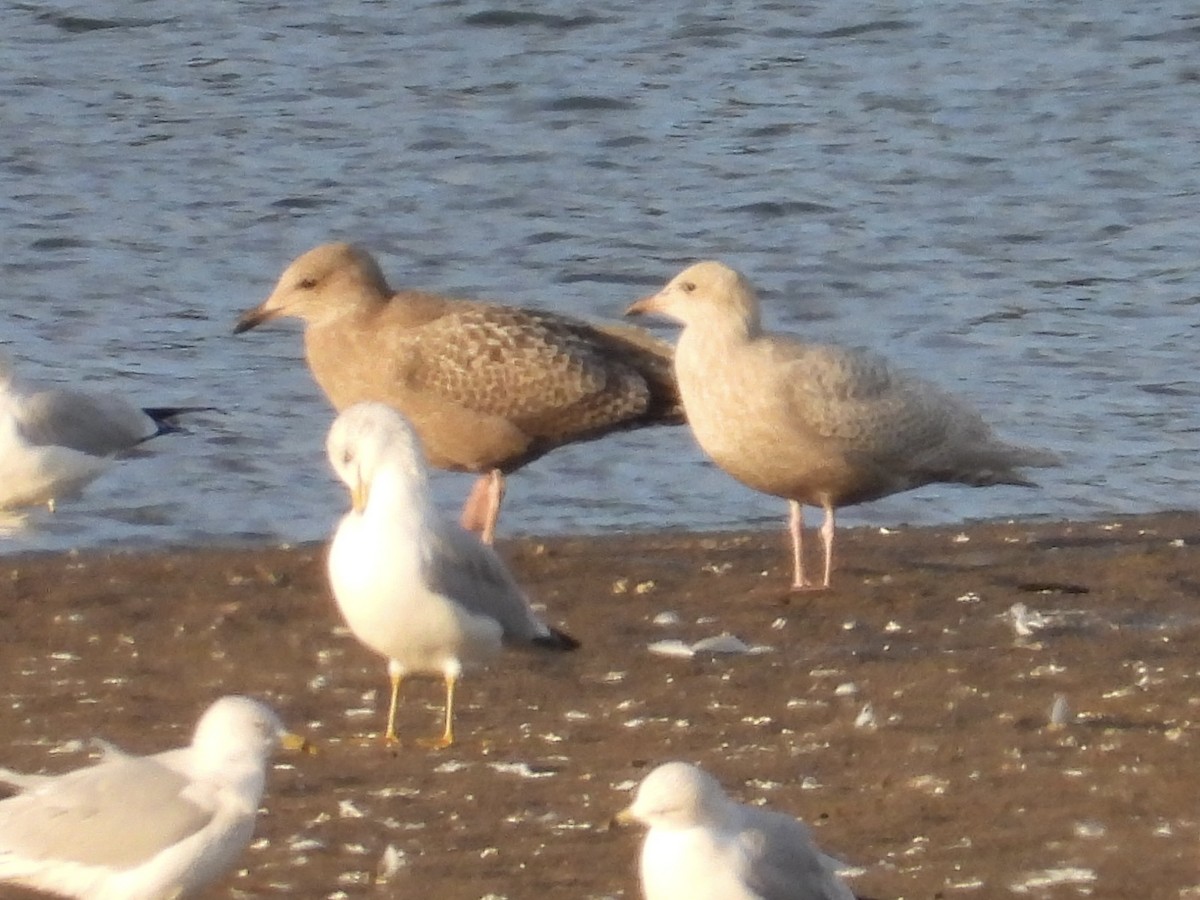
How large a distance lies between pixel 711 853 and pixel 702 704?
203cm

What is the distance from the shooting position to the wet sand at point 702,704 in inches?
239

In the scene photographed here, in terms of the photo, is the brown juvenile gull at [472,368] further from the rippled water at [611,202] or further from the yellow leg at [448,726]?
the yellow leg at [448,726]

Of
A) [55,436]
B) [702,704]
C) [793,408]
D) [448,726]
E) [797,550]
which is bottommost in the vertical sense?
[55,436]

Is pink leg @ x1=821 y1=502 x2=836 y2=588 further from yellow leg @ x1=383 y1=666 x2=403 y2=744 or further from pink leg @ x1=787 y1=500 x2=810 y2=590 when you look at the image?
yellow leg @ x1=383 y1=666 x2=403 y2=744

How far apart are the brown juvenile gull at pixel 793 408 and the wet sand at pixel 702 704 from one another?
322 mm

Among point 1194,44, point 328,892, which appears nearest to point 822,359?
point 328,892

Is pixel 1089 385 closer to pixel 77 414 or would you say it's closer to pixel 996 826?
pixel 77 414

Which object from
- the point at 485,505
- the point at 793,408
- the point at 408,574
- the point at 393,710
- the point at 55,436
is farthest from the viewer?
the point at 55,436

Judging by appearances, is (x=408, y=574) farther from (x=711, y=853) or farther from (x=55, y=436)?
(x=55, y=436)

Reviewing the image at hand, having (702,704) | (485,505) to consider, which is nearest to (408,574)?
(702,704)

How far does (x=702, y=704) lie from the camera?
7406mm

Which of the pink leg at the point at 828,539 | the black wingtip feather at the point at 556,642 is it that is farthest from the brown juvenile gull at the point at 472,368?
the black wingtip feather at the point at 556,642

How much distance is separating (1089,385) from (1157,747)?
6541 millimetres

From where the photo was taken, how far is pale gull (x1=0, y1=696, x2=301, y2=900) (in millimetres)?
5465
